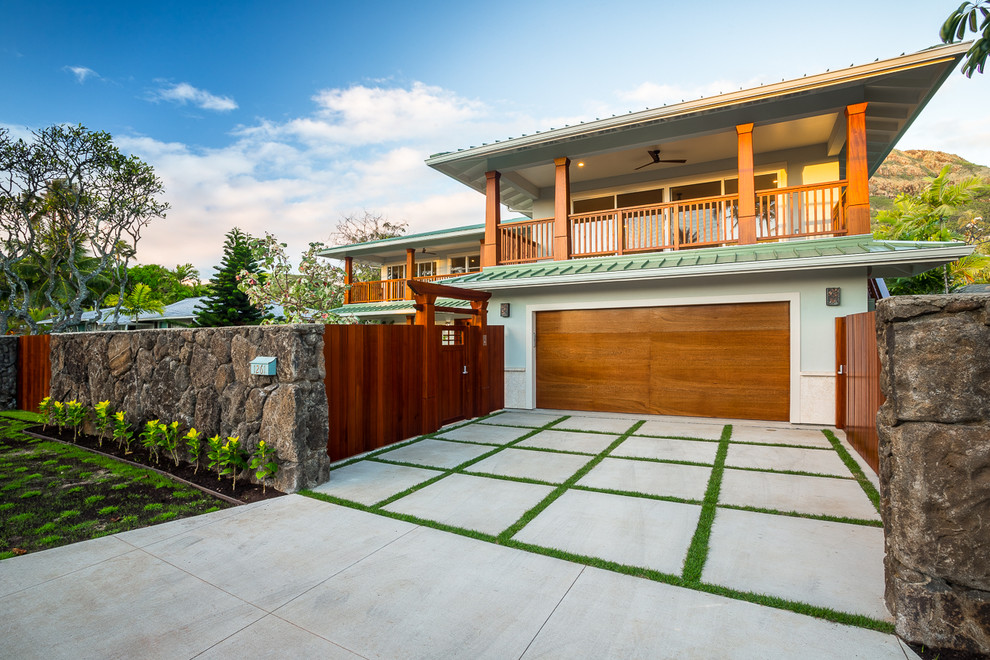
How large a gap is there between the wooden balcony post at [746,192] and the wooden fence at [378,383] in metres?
5.29

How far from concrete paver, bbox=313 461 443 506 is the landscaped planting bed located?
99 cm

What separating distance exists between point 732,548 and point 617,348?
18.4 feet

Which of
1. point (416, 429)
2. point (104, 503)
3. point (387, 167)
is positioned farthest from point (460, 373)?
point (387, 167)

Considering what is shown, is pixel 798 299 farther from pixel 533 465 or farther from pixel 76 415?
pixel 76 415

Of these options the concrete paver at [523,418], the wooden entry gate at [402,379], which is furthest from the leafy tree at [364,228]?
the concrete paver at [523,418]

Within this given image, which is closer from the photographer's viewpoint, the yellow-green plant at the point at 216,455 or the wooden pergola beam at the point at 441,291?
the yellow-green plant at the point at 216,455

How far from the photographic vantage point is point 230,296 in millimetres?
16875

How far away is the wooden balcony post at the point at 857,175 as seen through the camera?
7.14 metres

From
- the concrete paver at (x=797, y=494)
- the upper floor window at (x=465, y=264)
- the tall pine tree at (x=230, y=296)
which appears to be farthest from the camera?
the upper floor window at (x=465, y=264)

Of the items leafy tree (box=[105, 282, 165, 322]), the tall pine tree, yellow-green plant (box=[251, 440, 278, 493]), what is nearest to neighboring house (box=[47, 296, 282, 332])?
leafy tree (box=[105, 282, 165, 322])

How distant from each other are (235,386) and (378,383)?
5.65ft

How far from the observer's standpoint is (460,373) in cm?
798

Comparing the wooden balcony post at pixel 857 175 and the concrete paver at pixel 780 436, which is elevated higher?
the wooden balcony post at pixel 857 175

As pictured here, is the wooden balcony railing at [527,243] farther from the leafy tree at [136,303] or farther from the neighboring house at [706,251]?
the leafy tree at [136,303]
